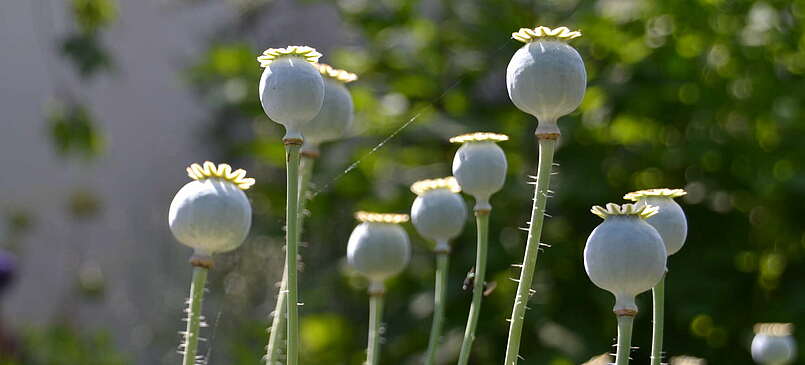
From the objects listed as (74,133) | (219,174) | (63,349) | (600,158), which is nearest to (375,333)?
(219,174)

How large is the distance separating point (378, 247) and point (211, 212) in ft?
0.55

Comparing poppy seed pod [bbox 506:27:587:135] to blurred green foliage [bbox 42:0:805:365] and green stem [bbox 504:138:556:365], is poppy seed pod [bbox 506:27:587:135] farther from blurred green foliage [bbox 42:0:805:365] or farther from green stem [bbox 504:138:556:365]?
blurred green foliage [bbox 42:0:805:365]

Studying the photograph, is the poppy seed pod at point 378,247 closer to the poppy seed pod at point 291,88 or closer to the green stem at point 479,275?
the green stem at point 479,275

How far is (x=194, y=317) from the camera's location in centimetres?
46

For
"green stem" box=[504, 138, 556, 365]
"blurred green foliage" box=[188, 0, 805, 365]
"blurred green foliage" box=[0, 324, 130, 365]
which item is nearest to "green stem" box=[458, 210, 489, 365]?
"green stem" box=[504, 138, 556, 365]

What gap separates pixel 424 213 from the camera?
59cm

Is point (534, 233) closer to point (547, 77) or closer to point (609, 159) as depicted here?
point (547, 77)

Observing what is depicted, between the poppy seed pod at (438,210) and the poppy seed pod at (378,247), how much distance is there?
0.01m

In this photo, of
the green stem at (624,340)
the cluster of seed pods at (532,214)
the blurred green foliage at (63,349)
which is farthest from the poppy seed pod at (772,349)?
the blurred green foliage at (63,349)

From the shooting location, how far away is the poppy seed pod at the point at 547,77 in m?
0.44

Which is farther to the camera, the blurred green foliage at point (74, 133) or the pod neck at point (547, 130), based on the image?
the blurred green foliage at point (74, 133)

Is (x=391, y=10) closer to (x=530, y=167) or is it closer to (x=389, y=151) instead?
(x=389, y=151)

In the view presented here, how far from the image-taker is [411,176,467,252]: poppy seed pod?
1.95 ft

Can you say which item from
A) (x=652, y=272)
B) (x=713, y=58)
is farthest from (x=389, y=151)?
(x=652, y=272)
